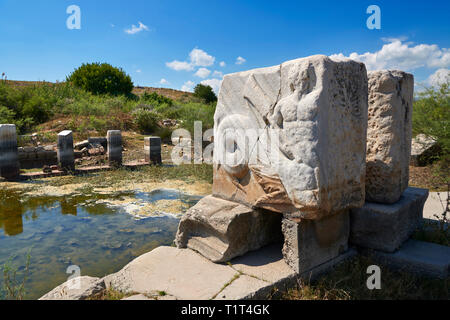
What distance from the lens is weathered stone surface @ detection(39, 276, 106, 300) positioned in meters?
2.25

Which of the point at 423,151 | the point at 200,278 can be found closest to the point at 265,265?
the point at 200,278

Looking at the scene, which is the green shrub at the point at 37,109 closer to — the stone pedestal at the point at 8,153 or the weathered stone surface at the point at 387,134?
the stone pedestal at the point at 8,153

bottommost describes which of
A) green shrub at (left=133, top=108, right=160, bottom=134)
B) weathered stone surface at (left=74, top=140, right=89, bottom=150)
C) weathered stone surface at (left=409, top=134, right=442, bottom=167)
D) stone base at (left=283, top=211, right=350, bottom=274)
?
stone base at (left=283, top=211, right=350, bottom=274)

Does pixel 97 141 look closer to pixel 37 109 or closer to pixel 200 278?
pixel 37 109

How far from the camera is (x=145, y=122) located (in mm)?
14148

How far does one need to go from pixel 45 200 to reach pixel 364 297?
526 centimetres

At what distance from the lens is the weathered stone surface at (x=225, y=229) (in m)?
2.53

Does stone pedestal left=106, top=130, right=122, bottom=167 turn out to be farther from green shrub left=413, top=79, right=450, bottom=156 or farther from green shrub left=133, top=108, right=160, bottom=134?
green shrub left=413, top=79, right=450, bottom=156

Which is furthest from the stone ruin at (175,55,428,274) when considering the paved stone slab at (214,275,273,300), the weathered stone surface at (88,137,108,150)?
the weathered stone surface at (88,137,108,150)

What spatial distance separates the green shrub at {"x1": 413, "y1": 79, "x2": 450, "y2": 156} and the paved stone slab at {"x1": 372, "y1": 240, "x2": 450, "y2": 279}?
466 centimetres

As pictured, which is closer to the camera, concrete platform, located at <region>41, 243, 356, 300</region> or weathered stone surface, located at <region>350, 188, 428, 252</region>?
concrete platform, located at <region>41, 243, 356, 300</region>
